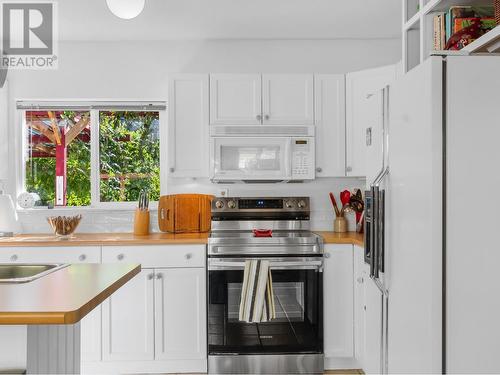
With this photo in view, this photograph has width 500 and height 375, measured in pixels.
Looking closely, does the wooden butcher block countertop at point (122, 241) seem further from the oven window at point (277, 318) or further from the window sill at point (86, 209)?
the window sill at point (86, 209)

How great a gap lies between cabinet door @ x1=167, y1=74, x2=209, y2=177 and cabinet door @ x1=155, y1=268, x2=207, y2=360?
0.75 m

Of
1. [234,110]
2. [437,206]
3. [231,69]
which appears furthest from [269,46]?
[437,206]

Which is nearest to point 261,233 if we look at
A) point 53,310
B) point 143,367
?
point 143,367

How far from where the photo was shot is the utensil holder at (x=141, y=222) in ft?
11.4

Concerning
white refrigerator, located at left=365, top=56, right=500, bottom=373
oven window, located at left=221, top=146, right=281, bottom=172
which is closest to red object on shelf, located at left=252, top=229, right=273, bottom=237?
oven window, located at left=221, top=146, right=281, bottom=172

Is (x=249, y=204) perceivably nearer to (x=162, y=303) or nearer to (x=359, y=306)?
(x=162, y=303)

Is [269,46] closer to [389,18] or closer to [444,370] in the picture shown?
[389,18]

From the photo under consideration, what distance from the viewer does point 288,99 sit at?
11.4ft

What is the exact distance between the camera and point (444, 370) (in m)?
1.67

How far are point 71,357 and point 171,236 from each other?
1.77 meters

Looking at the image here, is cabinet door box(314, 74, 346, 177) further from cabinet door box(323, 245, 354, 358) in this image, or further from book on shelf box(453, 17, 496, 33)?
book on shelf box(453, 17, 496, 33)

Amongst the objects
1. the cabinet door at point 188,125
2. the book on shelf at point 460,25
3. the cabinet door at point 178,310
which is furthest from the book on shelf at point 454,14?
the cabinet door at point 178,310

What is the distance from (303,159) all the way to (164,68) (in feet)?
4.46

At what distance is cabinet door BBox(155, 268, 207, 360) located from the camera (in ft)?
10.2
